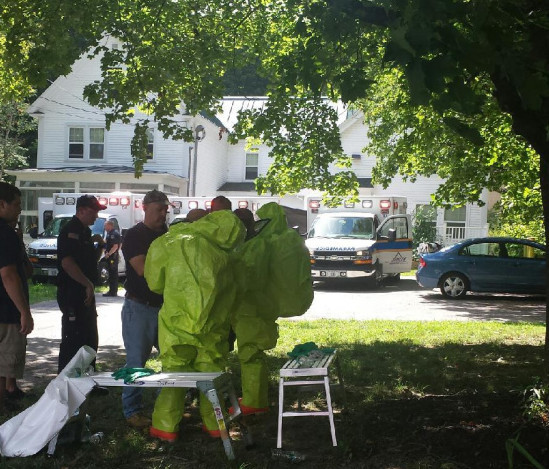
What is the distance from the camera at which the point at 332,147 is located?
1127 cm

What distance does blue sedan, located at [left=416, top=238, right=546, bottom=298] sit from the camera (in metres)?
18.3

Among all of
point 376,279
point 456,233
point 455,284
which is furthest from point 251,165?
point 455,284

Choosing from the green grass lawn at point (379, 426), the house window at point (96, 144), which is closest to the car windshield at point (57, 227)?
the house window at point (96, 144)

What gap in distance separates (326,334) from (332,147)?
296cm

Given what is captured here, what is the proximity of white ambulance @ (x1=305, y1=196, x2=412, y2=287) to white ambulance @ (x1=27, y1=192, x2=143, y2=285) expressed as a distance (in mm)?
5635

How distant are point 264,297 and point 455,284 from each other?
45.2 feet

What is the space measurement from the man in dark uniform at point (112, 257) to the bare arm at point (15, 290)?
1204 cm

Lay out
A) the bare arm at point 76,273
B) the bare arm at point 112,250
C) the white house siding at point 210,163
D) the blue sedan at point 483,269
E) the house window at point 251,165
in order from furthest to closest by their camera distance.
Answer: the house window at point 251,165, the white house siding at point 210,163, the blue sedan at point 483,269, the bare arm at point 112,250, the bare arm at point 76,273

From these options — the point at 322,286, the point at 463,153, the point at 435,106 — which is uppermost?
the point at 463,153

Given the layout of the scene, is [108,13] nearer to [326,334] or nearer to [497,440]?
[326,334]

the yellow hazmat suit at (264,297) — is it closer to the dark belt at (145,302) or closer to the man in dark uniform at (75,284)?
the dark belt at (145,302)

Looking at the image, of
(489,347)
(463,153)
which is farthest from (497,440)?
(463,153)

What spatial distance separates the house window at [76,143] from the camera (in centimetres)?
3338

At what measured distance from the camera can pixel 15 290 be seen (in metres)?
5.85
